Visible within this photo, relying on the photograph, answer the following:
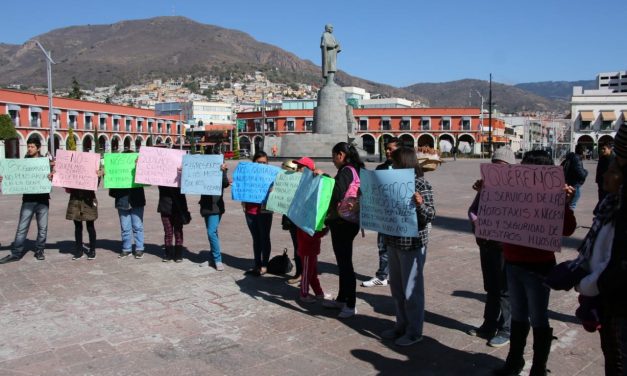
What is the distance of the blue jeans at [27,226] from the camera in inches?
303

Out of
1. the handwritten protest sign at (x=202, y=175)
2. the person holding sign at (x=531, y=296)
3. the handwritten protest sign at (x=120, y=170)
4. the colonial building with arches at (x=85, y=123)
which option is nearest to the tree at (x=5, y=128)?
the colonial building with arches at (x=85, y=123)

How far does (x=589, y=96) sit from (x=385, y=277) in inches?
2952

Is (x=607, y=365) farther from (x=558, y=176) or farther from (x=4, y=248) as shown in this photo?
(x=4, y=248)

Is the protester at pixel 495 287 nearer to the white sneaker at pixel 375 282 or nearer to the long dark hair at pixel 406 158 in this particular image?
the long dark hair at pixel 406 158

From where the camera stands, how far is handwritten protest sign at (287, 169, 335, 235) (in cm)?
525

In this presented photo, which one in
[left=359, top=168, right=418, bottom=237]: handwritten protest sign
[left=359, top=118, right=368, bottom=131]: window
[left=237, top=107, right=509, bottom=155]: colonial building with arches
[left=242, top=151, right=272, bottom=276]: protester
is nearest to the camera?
[left=359, top=168, right=418, bottom=237]: handwritten protest sign

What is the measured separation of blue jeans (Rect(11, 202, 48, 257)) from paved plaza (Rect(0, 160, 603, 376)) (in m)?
0.23

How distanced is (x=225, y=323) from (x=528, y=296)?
287 cm

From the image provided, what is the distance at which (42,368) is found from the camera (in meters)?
4.05

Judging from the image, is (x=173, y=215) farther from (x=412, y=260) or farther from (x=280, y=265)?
(x=412, y=260)

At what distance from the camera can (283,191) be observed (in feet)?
20.7

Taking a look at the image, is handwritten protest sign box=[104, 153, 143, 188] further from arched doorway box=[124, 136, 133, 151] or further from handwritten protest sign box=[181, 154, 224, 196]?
arched doorway box=[124, 136, 133, 151]

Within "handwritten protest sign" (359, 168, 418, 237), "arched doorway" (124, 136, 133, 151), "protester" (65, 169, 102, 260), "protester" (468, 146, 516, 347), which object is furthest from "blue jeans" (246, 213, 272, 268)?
"arched doorway" (124, 136, 133, 151)

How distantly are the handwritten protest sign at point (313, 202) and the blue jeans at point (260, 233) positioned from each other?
1.33 metres
